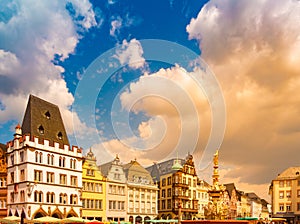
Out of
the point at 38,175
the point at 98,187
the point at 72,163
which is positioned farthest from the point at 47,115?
the point at 98,187

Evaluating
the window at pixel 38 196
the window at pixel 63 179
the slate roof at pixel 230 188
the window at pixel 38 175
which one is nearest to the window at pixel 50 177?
the window at pixel 38 175

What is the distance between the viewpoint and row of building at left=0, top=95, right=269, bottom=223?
57.9 m

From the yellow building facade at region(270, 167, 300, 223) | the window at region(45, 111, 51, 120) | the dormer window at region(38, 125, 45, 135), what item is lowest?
the yellow building facade at region(270, 167, 300, 223)

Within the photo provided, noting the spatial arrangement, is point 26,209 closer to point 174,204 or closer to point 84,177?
point 84,177

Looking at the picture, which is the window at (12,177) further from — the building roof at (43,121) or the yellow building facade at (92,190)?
the yellow building facade at (92,190)

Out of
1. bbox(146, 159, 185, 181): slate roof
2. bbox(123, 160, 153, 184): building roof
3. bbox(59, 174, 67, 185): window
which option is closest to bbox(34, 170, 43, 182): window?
bbox(59, 174, 67, 185): window

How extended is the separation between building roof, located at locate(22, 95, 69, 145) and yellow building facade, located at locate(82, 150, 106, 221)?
282 inches

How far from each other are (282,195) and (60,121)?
56.8m

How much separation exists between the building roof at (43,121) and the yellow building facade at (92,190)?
717 centimetres

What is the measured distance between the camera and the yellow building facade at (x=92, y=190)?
7000cm

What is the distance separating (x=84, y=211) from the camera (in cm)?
6931

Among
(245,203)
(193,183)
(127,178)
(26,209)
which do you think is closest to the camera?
(26,209)

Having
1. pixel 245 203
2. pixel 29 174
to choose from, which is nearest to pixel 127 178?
pixel 29 174

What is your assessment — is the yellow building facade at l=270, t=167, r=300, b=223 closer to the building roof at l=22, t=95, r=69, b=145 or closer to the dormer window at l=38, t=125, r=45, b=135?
the building roof at l=22, t=95, r=69, b=145
